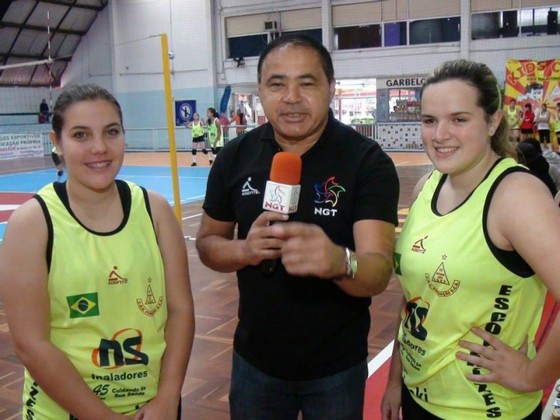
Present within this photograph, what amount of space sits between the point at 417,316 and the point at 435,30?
20608mm

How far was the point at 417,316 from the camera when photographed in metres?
2.00

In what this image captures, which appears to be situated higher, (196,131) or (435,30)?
(435,30)

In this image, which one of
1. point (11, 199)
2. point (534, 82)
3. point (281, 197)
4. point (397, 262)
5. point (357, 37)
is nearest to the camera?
point (281, 197)

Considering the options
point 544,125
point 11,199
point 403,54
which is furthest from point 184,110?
point 544,125

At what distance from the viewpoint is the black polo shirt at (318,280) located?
1.98m

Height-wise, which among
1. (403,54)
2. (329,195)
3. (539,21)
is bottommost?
(329,195)

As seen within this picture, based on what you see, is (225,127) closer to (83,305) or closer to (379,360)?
(379,360)

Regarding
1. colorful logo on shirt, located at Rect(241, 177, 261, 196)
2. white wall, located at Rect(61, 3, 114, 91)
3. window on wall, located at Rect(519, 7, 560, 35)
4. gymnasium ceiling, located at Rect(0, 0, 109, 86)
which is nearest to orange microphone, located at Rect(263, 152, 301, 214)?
colorful logo on shirt, located at Rect(241, 177, 261, 196)

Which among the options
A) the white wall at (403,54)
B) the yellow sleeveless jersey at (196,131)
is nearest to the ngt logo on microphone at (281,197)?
the yellow sleeveless jersey at (196,131)

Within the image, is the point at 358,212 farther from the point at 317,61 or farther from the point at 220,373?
the point at 220,373

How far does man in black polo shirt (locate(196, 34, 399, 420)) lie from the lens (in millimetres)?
1957

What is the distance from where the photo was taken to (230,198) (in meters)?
2.19

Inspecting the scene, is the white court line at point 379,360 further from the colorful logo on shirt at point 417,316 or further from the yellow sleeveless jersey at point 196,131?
the yellow sleeveless jersey at point 196,131

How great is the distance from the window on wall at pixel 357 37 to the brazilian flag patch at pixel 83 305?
21.3 metres
